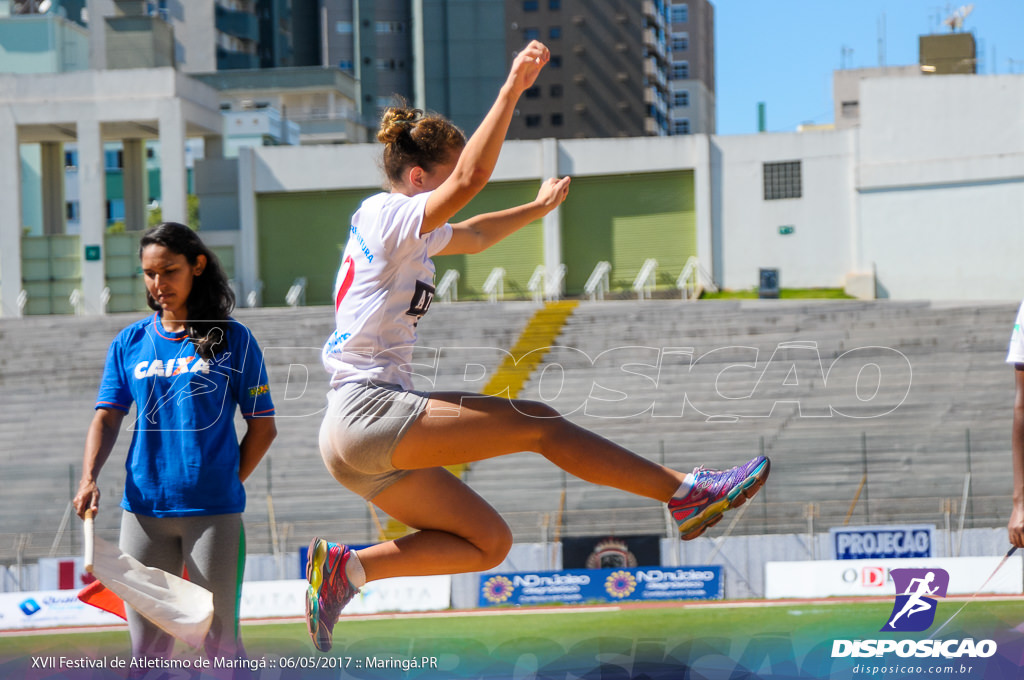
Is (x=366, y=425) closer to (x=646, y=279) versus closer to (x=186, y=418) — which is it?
(x=186, y=418)

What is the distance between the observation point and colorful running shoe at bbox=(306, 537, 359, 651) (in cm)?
349

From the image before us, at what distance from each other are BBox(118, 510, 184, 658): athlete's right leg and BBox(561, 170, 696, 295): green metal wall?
26123mm

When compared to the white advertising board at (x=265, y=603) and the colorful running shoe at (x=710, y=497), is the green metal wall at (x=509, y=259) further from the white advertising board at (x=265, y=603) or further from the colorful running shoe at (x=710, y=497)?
the colorful running shoe at (x=710, y=497)

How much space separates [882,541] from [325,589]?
10422 millimetres

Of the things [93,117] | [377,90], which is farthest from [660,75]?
[93,117]

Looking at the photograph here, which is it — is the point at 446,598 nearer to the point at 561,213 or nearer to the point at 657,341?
the point at 657,341

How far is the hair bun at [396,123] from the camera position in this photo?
3385 millimetres

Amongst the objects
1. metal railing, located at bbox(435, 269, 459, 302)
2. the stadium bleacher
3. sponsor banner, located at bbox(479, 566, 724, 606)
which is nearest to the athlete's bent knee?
the stadium bleacher

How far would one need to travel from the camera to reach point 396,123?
3.40 metres

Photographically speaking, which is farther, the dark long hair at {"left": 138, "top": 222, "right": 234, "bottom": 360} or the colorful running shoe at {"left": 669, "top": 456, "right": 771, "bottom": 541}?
the dark long hair at {"left": 138, "top": 222, "right": 234, "bottom": 360}

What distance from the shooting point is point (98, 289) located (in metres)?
28.2

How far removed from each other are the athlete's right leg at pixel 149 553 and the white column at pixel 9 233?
2691cm

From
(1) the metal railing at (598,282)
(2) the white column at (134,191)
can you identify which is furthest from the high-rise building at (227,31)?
(1) the metal railing at (598,282)

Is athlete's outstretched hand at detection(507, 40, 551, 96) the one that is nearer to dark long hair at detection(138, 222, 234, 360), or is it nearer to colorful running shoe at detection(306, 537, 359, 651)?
dark long hair at detection(138, 222, 234, 360)
